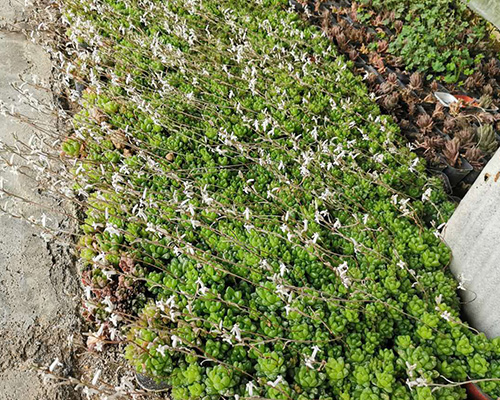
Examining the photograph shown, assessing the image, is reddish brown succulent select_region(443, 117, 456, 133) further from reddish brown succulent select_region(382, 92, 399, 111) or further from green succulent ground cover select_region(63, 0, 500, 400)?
green succulent ground cover select_region(63, 0, 500, 400)

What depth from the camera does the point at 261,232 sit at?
8.21 ft

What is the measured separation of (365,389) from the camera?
74.4 inches

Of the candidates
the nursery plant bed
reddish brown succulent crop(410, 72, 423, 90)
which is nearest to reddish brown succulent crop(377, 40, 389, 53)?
the nursery plant bed

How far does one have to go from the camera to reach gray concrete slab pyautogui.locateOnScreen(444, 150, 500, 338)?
6.76 ft

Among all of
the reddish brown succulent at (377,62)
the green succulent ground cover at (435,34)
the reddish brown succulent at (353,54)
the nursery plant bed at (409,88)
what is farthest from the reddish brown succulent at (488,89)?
the reddish brown succulent at (353,54)

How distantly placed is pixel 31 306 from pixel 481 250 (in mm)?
2900

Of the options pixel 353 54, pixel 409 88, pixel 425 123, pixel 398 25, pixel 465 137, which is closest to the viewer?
pixel 465 137

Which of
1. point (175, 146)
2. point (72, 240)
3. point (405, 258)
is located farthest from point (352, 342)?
point (72, 240)

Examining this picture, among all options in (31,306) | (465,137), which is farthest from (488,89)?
(31,306)

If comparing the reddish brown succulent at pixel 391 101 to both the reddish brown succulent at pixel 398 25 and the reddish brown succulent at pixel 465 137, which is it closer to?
the reddish brown succulent at pixel 465 137

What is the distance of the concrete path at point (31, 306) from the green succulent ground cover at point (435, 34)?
12.7ft

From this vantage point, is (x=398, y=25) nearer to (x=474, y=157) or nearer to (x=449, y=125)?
(x=449, y=125)

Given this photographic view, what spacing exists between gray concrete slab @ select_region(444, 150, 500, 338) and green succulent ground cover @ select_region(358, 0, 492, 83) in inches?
87.8

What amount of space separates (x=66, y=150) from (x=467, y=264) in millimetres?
2996
